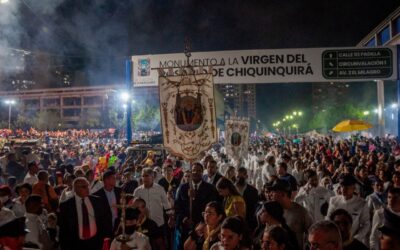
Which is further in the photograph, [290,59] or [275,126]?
[275,126]

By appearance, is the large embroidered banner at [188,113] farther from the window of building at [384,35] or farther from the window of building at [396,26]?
the window of building at [384,35]

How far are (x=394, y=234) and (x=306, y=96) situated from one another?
124 m

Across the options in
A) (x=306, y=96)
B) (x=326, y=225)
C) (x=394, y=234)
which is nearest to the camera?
Answer: (x=394, y=234)

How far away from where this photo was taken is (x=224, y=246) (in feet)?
13.1

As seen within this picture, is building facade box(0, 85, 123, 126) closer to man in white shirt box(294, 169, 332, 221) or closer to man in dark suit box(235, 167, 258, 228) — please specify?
man in dark suit box(235, 167, 258, 228)

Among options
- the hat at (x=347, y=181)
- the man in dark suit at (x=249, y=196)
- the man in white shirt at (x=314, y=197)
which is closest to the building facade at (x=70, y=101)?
the man in dark suit at (x=249, y=196)

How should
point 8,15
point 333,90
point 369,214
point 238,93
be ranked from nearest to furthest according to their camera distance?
1. point 369,214
2. point 8,15
3. point 333,90
4. point 238,93

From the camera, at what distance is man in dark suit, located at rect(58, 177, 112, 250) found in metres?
6.11

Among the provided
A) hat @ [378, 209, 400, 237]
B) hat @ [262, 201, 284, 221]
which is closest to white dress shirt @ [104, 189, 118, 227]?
hat @ [262, 201, 284, 221]

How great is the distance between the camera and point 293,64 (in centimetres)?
1483

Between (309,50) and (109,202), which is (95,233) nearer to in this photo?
(109,202)

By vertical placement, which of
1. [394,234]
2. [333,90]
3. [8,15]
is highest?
[333,90]

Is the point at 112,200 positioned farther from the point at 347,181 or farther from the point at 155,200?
the point at 347,181

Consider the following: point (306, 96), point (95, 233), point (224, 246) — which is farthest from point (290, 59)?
point (306, 96)
